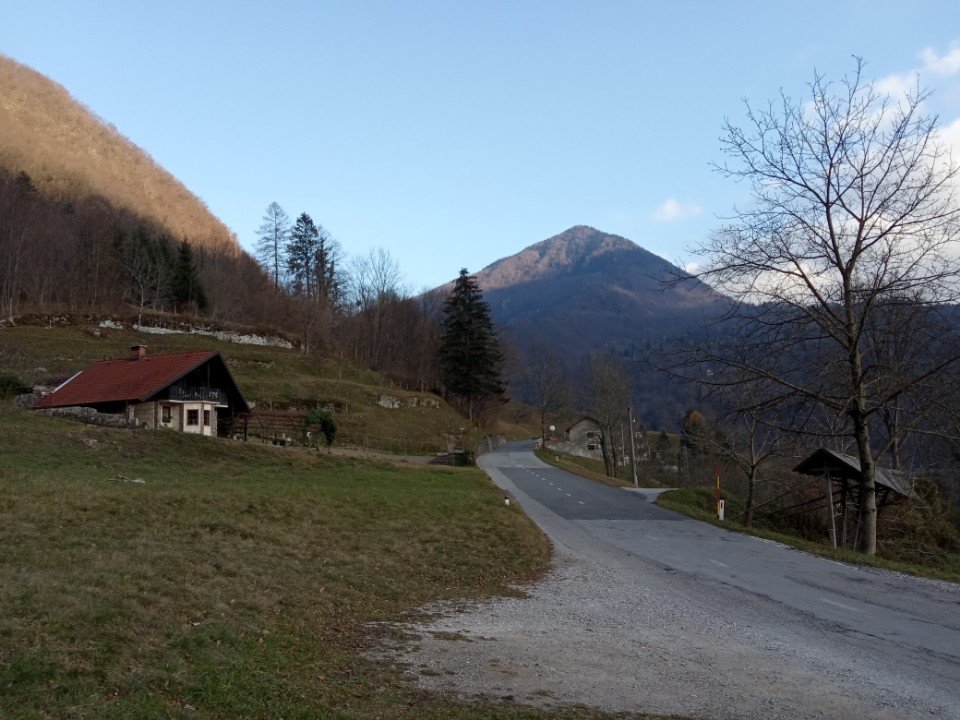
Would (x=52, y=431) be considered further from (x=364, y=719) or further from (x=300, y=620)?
(x=364, y=719)

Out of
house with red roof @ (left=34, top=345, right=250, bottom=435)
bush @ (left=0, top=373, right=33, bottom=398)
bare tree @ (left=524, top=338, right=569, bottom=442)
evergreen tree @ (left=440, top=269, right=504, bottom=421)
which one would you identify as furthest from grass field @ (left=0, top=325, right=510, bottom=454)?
bare tree @ (left=524, top=338, right=569, bottom=442)

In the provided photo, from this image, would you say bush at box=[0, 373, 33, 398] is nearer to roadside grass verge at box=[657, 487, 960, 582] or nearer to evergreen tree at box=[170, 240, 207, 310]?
roadside grass verge at box=[657, 487, 960, 582]

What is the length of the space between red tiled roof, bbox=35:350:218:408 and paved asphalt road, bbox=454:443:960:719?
2307cm

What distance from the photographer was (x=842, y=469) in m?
22.9

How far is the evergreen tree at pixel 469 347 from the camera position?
72312 millimetres

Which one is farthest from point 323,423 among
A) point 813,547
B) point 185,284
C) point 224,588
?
point 185,284

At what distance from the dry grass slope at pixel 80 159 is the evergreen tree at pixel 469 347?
183 ft

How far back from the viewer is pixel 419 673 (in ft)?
23.0

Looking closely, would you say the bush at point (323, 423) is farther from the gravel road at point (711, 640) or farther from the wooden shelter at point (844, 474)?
the gravel road at point (711, 640)

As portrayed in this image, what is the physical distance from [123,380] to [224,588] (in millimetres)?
33548

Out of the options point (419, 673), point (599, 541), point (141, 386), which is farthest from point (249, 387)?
point (419, 673)

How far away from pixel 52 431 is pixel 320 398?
1257 inches

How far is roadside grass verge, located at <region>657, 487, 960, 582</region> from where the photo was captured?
14.8 metres

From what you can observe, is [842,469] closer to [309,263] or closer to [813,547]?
[813,547]
